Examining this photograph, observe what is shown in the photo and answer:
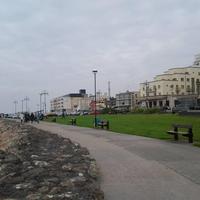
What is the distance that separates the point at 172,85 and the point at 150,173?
152 m

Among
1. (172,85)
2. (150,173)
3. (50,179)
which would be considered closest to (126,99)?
(172,85)

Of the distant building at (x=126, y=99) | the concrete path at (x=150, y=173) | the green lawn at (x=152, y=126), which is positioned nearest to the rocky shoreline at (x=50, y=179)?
the concrete path at (x=150, y=173)

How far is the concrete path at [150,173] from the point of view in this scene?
1026cm

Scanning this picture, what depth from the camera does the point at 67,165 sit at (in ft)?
45.3

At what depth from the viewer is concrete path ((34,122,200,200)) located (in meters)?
10.3

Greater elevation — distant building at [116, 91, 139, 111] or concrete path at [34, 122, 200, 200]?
distant building at [116, 91, 139, 111]

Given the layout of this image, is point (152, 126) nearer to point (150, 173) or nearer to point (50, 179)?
point (150, 173)

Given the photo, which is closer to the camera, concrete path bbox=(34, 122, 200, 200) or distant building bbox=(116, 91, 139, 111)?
concrete path bbox=(34, 122, 200, 200)

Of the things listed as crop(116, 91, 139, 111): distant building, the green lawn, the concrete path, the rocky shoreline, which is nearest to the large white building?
crop(116, 91, 139, 111): distant building

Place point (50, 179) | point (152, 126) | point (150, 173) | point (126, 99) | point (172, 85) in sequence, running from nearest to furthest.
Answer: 1. point (50, 179)
2. point (150, 173)
3. point (152, 126)
4. point (172, 85)
5. point (126, 99)

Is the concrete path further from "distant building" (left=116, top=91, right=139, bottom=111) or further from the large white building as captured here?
"distant building" (left=116, top=91, right=139, bottom=111)

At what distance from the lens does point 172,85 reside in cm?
16288

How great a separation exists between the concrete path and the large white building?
136366 millimetres

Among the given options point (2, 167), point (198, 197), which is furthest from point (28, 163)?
point (198, 197)
